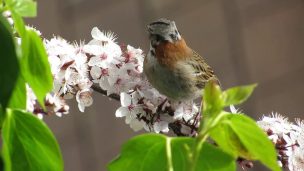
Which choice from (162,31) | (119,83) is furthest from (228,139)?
(162,31)

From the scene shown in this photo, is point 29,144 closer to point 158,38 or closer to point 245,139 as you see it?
point 245,139

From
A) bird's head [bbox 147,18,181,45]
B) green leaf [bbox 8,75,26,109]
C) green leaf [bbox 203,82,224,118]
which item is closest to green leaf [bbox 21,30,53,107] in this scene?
green leaf [bbox 8,75,26,109]

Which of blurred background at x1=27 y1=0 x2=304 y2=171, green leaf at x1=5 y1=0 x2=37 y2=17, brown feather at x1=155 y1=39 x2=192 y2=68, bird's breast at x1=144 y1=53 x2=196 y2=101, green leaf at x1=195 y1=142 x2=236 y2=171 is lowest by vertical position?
green leaf at x1=195 y1=142 x2=236 y2=171

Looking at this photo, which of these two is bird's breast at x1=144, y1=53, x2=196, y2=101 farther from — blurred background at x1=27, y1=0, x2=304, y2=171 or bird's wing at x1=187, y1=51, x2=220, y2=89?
blurred background at x1=27, y1=0, x2=304, y2=171

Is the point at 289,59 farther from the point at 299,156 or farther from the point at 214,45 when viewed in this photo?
the point at 299,156

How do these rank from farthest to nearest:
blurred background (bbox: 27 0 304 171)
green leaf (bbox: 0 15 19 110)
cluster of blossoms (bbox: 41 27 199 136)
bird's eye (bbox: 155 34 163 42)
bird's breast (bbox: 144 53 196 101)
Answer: blurred background (bbox: 27 0 304 171) < bird's eye (bbox: 155 34 163 42) < bird's breast (bbox: 144 53 196 101) < cluster of blossoms (bbox: 41 27 199 136) < green leaf (bbox: 0 15 19 110)

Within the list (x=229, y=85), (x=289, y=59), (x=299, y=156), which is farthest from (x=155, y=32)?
(x=289, y=59)
